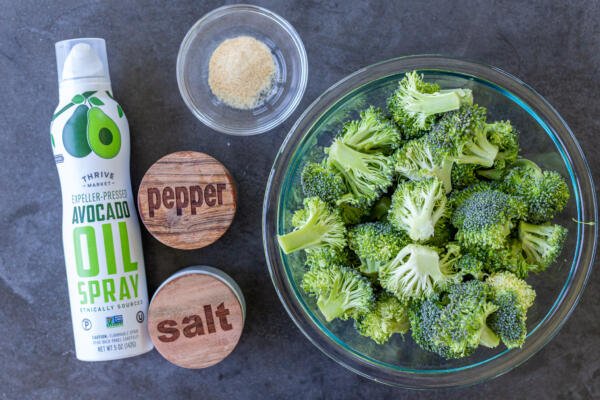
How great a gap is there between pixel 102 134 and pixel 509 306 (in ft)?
3.82

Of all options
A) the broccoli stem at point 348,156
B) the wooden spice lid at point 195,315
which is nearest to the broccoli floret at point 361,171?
the broccoli stem at point 348,156

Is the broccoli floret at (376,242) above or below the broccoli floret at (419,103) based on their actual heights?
below

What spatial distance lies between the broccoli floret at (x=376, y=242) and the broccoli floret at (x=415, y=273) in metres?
0.02

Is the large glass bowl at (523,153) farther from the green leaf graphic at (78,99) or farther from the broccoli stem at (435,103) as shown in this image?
the green leaf graphic at (78,99)

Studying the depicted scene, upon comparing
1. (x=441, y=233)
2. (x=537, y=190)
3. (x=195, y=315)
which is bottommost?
(x=195, y=315)

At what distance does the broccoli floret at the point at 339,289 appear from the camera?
126 cm

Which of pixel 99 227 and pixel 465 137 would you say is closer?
pixel 465 137

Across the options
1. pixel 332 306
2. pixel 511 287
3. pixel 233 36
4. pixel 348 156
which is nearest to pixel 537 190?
pixel 511 287

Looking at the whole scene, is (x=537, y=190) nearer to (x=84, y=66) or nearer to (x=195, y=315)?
(x=195, y=315)

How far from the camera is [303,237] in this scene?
127 centimetres

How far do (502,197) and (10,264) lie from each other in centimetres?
151

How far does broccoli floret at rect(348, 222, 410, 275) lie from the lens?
121 cm

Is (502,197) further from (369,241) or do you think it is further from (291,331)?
(291,331)

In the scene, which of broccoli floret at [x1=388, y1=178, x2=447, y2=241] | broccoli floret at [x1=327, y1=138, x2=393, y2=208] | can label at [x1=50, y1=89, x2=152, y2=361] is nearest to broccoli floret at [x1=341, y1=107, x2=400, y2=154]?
broccoli floret at [x1=327, y1=138, x2=393, y2=208]
